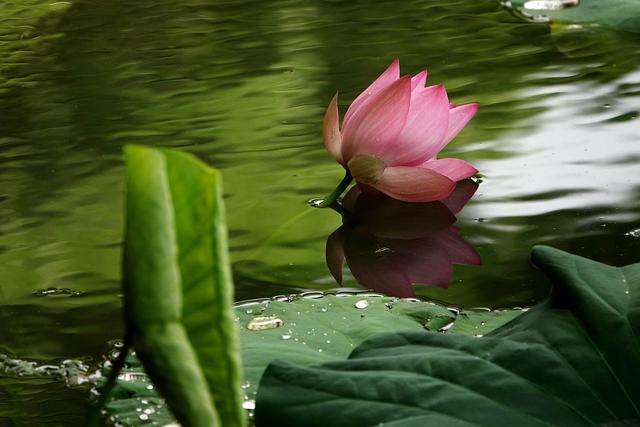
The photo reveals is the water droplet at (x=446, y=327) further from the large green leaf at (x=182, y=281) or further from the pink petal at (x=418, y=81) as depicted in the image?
the large green leaf at (x=182, y=281)

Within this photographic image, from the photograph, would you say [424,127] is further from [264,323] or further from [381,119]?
[264,323]

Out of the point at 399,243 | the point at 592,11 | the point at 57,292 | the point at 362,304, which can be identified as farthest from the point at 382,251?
the point at 592,11

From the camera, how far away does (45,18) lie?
227cm

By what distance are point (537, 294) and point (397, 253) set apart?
5.9 inches

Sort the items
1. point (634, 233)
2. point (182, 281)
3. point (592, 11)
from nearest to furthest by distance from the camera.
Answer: point (182, 281) < point (634, 233) < point (592, 11)

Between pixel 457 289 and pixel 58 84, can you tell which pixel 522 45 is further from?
pixel 457 289

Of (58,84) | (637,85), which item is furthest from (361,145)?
(58,84)

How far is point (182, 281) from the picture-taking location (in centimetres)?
37

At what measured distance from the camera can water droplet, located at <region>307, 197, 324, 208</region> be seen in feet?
3.51

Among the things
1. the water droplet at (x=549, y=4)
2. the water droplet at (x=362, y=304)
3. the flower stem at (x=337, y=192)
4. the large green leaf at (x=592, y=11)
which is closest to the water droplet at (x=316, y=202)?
the flower stem at (x=337, y=192)

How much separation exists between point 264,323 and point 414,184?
0.87ft

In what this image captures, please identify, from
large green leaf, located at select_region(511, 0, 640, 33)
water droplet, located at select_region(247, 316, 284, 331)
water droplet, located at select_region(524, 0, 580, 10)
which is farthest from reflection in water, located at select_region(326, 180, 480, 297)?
water droplet, located at select_region(524, 0, 580, 10)

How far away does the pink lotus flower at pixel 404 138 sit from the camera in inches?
38.5

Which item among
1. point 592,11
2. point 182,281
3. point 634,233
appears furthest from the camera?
point 592,11
